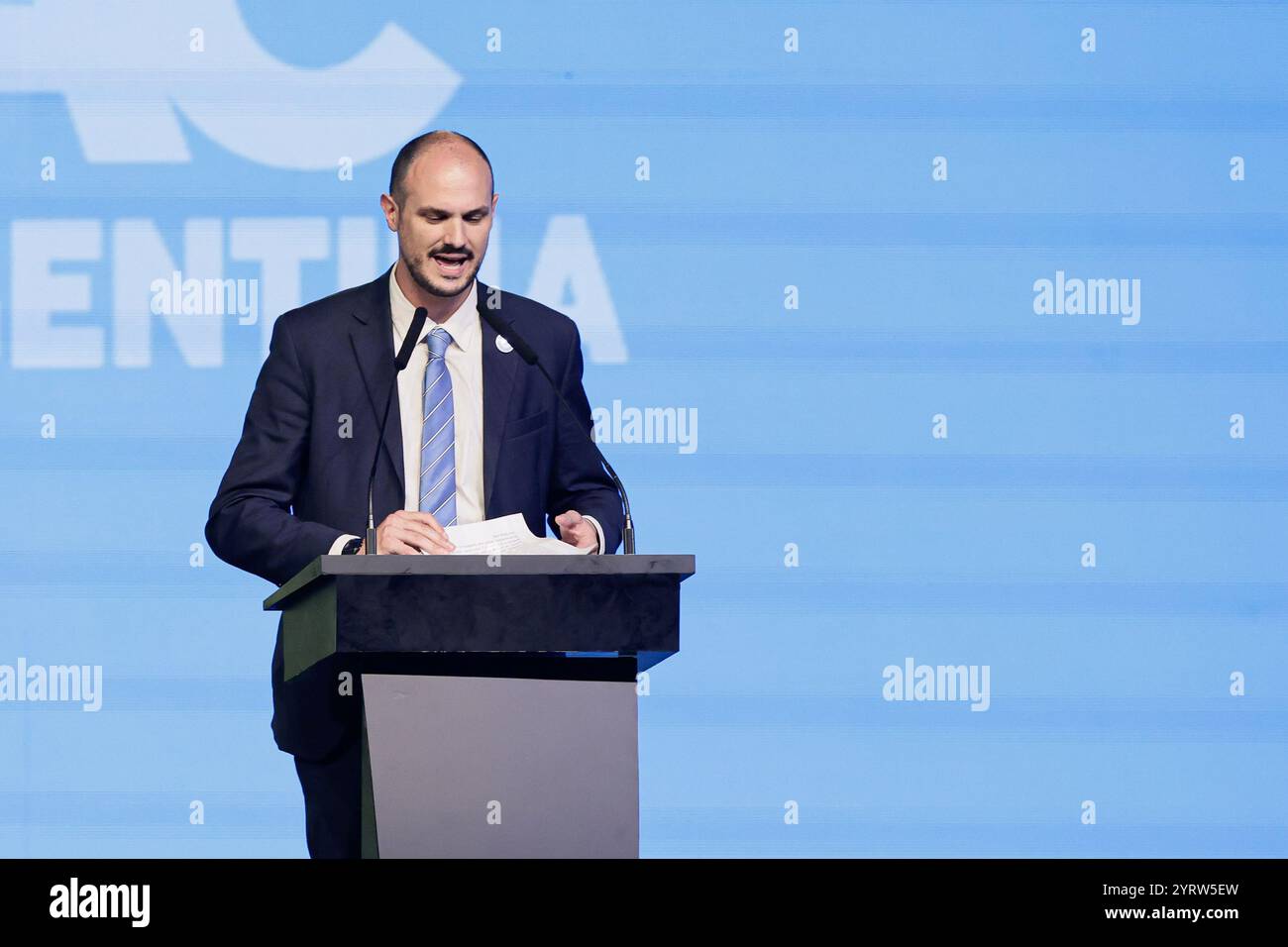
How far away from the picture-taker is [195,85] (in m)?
4.17

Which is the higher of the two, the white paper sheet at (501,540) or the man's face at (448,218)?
the man's face at (448,218)

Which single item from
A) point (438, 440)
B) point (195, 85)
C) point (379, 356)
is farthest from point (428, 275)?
point (195, 85)

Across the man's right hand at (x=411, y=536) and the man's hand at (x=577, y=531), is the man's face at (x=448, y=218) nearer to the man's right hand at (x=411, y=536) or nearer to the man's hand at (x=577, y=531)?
the man's hand at (x=577, y=531)

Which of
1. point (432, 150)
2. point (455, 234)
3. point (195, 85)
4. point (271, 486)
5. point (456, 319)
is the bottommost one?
point (271, 486)

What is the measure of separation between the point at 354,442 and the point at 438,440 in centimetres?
14

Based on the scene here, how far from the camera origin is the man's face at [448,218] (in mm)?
3150

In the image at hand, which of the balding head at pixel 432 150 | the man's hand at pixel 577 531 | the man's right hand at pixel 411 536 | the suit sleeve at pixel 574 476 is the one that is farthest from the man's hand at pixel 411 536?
the balding head at pixel 432 150

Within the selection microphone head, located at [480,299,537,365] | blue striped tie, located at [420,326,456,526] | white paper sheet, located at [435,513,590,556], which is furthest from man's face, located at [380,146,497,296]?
white paper sheet, located at [435,513,590,556]

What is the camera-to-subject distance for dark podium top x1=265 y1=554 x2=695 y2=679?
2463mm

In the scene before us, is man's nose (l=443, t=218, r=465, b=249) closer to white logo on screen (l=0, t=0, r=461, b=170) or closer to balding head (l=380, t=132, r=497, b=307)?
balding head (l=380, t=132, r=497, b=307)

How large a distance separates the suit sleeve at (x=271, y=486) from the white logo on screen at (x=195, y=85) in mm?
1013

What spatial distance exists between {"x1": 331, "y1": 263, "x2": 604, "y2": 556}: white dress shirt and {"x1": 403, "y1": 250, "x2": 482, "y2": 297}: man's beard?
47 mm

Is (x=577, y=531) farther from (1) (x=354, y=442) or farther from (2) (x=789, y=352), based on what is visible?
(2) (x=789, y=352)
